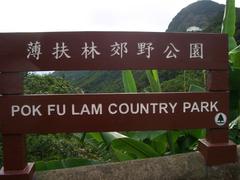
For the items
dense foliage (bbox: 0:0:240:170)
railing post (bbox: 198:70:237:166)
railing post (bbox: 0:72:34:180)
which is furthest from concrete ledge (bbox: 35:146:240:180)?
dense foliage (bbox: 0:0:240:170)

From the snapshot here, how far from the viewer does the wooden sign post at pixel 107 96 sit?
3.47 metres

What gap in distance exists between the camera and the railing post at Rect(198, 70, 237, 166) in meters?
3.66

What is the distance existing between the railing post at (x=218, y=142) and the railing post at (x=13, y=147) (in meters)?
1.36

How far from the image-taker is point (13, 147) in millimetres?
3465

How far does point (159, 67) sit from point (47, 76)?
4.84 metres

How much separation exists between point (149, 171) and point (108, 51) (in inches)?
37.0

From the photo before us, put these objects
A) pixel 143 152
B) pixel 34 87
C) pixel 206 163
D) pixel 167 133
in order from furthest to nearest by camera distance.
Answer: pixel 34 87 < pixel 167 133 < pixel 143 152 < pixel 206 163

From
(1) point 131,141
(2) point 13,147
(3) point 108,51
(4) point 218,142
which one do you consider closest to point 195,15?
(1) point 131,141

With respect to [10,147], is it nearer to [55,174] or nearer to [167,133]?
[55,174]

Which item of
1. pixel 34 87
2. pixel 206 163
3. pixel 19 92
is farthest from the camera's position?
pixel 34 87

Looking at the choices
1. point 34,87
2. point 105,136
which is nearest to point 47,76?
point 34,87

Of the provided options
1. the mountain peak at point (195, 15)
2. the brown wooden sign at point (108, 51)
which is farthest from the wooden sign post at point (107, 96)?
the mountain peak at point (195, 15)

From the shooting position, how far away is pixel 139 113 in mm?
3564

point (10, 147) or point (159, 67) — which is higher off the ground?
point (159, 67)
